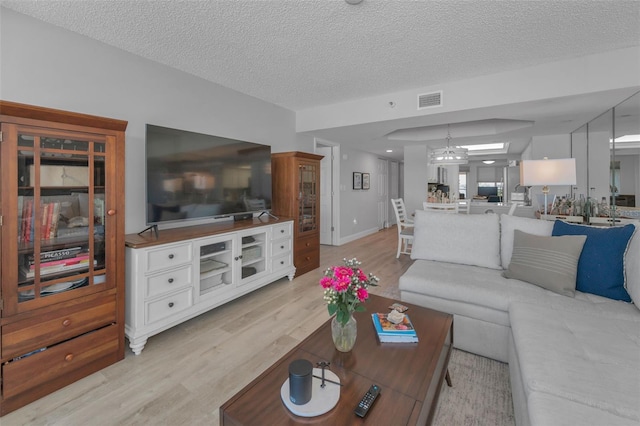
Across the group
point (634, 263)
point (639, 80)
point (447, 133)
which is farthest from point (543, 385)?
point (447, 133)

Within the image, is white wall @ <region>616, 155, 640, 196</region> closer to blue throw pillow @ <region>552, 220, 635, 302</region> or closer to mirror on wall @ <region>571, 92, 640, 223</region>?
mirror on wall @ <region>571, 92, 640, 223</region>

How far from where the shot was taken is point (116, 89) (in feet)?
8.21

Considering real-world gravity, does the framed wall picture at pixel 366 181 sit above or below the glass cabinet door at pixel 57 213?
above

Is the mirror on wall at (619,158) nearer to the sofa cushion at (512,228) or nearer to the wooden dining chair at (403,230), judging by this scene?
the sofa cushion at (512,228)

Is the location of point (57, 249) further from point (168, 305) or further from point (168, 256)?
point (168, 305)

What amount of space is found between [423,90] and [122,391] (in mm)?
3972

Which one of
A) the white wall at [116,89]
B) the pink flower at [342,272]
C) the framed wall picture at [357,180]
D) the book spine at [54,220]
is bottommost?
the pink flower at [342,272]

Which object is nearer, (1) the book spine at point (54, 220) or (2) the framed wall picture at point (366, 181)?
(1) the book spine at point (54, 220)

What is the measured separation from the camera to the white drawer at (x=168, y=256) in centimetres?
219

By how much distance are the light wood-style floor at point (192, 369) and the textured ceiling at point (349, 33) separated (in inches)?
96.4

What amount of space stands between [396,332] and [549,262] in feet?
4.57

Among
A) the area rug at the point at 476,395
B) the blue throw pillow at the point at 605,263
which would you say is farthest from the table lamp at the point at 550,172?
the area rug at the point at 476,395

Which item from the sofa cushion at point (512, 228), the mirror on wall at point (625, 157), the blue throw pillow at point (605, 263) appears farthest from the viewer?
Answer: the mirror on wall at point (625, 157)

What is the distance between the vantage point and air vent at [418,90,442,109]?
339 cm
